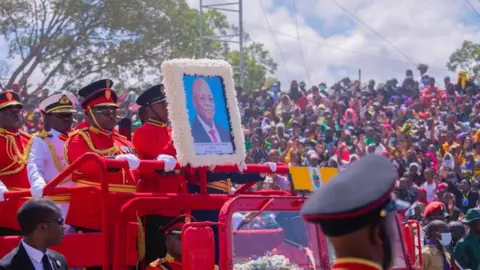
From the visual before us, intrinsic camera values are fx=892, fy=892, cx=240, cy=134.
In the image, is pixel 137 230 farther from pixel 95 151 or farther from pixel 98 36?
pixel 98 36

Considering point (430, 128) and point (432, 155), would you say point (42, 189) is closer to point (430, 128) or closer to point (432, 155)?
point (432, 155)

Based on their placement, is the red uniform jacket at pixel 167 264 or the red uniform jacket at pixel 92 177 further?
the red uniform jacket at pixel 92 177

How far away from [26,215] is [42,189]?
89cm

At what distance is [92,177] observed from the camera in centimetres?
625

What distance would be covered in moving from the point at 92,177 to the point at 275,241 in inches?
54.4

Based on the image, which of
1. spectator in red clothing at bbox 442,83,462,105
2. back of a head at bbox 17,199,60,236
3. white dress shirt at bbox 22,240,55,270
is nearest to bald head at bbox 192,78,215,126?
back of a head at bbox 17,199,60,236

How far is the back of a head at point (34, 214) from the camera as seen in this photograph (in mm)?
4906

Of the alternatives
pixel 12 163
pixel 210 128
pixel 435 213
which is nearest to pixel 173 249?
pixel 210 128

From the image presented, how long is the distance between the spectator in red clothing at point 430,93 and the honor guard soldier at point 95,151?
1685 centimetres

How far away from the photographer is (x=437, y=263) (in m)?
8.55

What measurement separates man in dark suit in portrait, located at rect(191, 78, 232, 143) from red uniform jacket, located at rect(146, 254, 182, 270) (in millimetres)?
935

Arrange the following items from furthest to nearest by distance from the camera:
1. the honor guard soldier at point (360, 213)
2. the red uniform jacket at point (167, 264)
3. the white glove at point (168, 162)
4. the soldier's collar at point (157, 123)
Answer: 1. the soldier's collar at point (157, 123)
2. the white glove at point (168, 162)
3. the red uniform jacket at point (167, 264)
4. the honor guard soldier at point (360, 213)

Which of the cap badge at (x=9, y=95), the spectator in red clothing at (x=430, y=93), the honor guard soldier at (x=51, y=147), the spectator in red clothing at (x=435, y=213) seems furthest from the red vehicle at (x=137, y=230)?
the spectator in red clothing at (x=430, y=93)

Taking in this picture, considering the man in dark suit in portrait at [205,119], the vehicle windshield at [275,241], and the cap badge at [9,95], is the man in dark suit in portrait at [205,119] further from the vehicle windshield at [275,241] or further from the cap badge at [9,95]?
the cap badge at [9,95]
